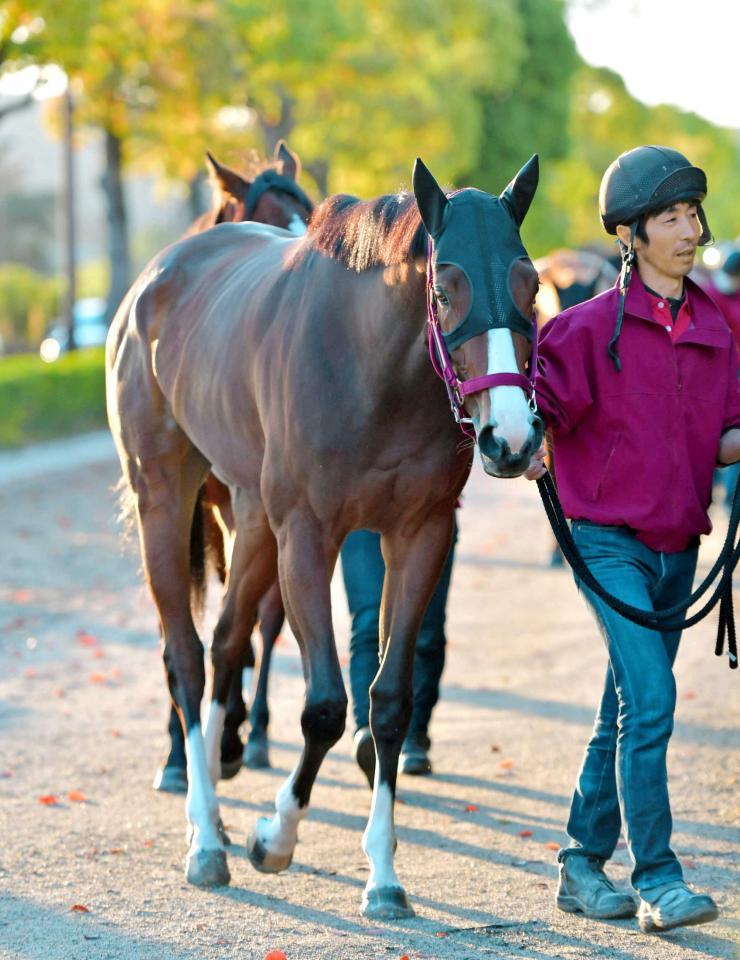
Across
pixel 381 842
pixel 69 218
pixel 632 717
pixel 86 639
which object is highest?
pixel 69 218

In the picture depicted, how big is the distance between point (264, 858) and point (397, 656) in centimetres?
80

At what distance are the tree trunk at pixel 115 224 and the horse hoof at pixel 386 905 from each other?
21.5 m

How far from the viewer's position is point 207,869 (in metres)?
4.87

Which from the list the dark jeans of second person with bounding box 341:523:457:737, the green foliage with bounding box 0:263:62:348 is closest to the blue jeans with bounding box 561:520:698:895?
the dark jeans of second person with bounding box 341:523:457:737

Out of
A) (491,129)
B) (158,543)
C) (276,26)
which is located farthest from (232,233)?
(491,129)

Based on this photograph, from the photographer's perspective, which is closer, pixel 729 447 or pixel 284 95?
pixel 729 447

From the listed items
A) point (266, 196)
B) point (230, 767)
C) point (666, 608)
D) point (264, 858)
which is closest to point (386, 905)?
point (264, 858)

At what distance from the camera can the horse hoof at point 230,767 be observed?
5.95m

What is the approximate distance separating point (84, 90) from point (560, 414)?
68.3ft

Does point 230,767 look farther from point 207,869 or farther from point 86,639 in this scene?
point 86,639

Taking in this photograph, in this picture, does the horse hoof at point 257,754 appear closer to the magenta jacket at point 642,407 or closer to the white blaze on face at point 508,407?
the magenta jacket at point 642,407

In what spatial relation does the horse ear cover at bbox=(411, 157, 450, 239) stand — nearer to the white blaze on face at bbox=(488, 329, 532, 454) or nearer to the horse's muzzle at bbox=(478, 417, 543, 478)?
the white blaze on face at bbox=(488, 329, 532, 454)

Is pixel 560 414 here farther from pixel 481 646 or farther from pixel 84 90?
pixel 84 90

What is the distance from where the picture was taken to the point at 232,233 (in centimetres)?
626
